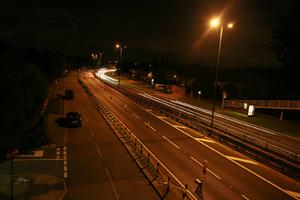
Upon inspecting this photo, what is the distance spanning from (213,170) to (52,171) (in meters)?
9.52

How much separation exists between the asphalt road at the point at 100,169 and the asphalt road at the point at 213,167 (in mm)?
2476

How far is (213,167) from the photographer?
A: 2283cm

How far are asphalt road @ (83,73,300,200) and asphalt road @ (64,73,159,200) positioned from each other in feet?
8.12

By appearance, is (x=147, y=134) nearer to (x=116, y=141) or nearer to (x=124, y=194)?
(x=116, y=141)

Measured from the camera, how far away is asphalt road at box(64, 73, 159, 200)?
17.5 meters

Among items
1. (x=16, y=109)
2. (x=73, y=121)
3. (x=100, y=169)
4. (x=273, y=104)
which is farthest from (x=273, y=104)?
(x=16, y=109)

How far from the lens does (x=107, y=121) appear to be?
37844mm

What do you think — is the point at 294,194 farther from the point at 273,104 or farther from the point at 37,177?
the point at 273,104

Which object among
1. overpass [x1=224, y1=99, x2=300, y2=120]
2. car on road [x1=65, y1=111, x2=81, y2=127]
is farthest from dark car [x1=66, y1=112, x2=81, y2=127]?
overpass [x1=224, y1=99, x2=300, y2=120]

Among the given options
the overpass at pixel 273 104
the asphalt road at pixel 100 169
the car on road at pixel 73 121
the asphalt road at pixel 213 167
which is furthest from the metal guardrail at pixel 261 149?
the overpass at pixel 273 104

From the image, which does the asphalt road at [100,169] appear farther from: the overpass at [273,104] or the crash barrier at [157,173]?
the overpass at [273,104]

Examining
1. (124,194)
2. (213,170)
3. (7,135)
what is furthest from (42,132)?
(213,170)

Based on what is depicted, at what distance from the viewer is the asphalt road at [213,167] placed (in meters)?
18.7

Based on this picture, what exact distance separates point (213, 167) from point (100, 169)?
704 cm
